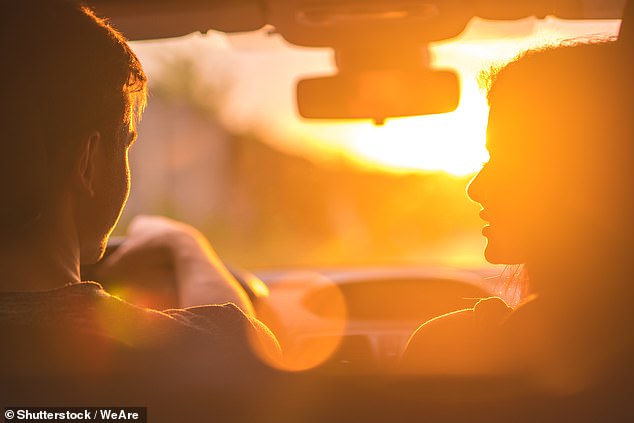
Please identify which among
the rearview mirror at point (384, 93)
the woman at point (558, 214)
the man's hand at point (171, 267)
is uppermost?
the rearview mirror at point (384, 93)

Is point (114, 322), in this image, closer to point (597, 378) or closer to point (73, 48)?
point (73, 48)

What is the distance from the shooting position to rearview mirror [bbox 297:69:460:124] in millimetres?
4016

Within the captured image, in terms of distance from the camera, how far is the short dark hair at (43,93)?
197cm

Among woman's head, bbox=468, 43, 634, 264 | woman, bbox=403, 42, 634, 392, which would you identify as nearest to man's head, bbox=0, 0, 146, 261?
woman, bbox=403, 42, 634, 392

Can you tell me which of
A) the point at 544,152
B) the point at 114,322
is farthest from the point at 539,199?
the point at 114,322

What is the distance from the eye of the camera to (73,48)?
6.54 ft

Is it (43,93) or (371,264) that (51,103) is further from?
(371,264)

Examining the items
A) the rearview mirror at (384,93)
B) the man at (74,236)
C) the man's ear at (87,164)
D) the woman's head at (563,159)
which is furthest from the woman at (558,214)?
the rearview mirror at (384,93)

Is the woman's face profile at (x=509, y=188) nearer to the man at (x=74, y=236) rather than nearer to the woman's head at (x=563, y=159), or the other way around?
the woman's head at (x=563, y=159)

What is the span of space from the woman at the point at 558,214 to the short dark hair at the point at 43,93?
0.93 meters

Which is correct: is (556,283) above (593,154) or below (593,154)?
below

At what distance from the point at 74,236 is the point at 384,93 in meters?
2.23

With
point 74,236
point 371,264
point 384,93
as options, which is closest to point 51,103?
point 74,236

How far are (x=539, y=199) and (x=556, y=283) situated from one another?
21cm
